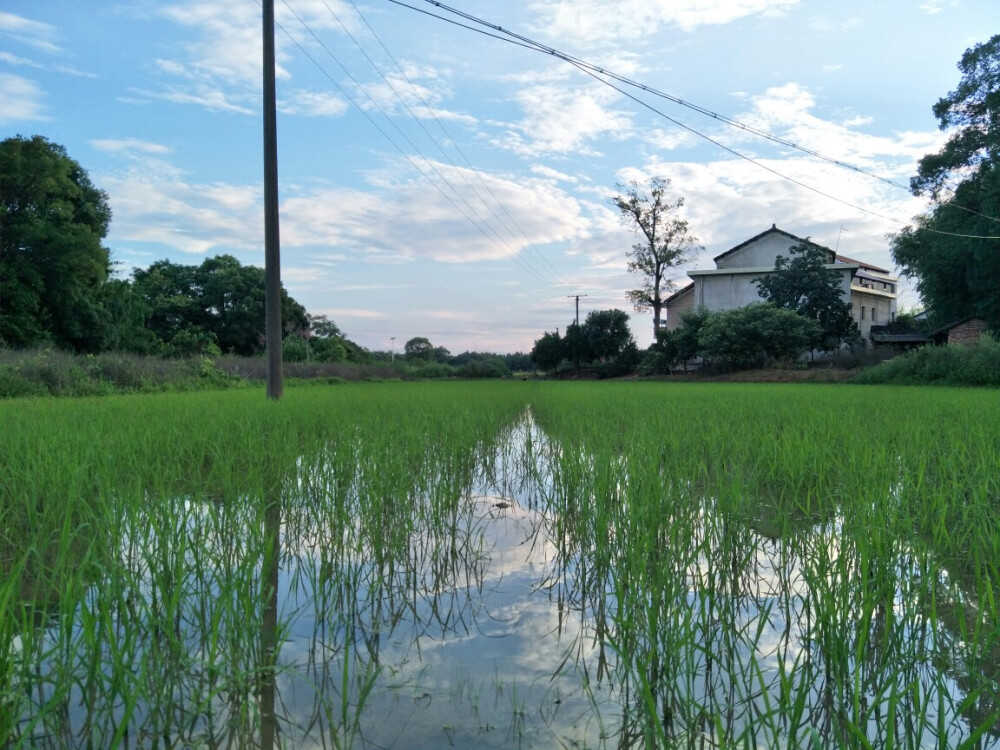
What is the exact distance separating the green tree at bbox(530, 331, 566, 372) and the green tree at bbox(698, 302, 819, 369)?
13.2 metres

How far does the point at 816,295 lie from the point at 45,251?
2846 centimetres

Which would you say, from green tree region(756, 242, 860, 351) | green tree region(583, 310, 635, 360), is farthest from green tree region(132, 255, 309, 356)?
green tree region(756, 242, 860, 351)

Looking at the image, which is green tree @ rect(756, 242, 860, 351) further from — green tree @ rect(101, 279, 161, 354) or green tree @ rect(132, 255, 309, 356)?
green tree @ rect(101, 279, 161, 354)

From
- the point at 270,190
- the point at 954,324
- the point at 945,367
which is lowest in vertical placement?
the point at 945,367

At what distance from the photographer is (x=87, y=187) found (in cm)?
2414

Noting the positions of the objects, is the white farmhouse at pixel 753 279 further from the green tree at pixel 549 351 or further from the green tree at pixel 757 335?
the green tree at pixel 549 351

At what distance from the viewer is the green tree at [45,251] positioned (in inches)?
808

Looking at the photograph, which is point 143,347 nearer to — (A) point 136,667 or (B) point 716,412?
(B) point 716,412

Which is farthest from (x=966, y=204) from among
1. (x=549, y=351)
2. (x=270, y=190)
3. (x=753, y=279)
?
(x=270, y=190)

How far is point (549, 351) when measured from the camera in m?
38.8

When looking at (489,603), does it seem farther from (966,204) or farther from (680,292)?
(680,292)

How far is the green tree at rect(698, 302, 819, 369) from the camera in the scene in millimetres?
24156

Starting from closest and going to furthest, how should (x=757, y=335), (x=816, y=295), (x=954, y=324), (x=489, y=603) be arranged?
(x=489, y=603) → (x=954, y=324) → (x=757, y=335) → (x=816, y=295)

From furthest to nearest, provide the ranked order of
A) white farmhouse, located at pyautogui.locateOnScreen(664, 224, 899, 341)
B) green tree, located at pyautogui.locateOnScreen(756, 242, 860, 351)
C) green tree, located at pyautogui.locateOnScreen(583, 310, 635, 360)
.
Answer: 1. green tree, located at pyautogui.locateOnScreen(583, 310, 635, 360)
2. white farmhouse, located at pyautogui.locateOnScreen(664, 224, 899, 341)
3. green tree, located at pyautogui.locateOnScreen(756, 242, 860, 351)
